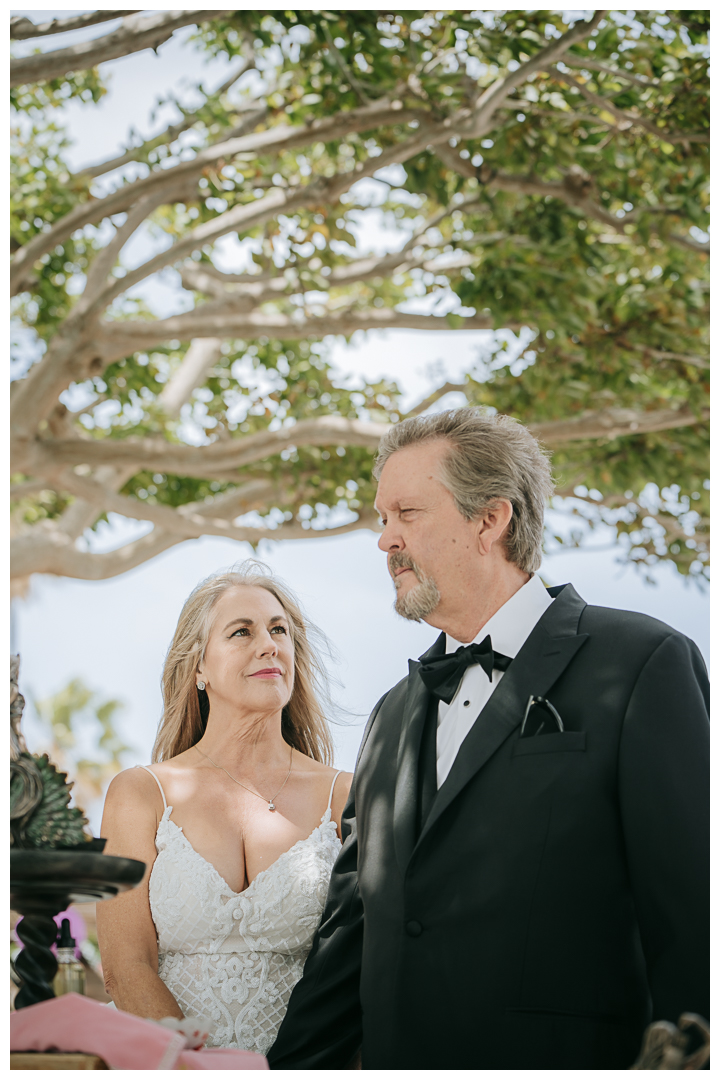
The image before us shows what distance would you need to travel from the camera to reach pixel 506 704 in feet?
6.84

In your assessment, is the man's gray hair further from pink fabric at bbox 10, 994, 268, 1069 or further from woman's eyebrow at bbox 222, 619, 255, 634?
pink fabric at bbox 10, 994, 268, 1069

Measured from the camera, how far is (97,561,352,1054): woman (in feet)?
8.05

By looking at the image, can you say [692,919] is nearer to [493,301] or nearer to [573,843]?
[573,843]

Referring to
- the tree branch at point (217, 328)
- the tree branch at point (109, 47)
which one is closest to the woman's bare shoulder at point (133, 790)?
the tree branch at point (109, 47)

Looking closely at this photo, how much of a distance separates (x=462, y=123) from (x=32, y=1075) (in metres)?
4.32

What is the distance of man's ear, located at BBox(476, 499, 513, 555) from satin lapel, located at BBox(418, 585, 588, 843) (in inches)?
9.0

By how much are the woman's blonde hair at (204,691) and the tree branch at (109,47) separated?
2245 mm

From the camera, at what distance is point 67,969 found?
69.9 inches

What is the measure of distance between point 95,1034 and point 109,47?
12.1 feet

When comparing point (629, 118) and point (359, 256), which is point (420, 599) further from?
point (359, 256)

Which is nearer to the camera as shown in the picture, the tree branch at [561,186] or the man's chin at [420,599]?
the man's chin at [420,599]

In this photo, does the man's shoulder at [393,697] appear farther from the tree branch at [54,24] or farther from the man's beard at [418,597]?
the tree branch at [54,24]

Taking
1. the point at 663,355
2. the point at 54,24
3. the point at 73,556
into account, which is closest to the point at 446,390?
the point at 663,355

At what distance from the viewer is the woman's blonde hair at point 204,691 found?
116 inches
